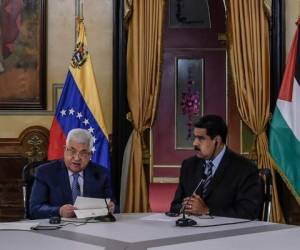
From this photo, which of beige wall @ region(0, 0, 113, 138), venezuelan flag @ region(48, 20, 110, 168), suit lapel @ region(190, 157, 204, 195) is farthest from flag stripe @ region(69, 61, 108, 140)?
suit lapel @ region(190, 157, 204, 195)

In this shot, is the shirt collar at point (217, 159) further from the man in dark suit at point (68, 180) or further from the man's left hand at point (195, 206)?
the man in dark suit at point (68, 180)

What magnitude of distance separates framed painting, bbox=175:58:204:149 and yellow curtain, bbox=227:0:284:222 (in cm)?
321

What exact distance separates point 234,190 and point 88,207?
2.88ft

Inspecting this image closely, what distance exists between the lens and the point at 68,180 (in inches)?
113

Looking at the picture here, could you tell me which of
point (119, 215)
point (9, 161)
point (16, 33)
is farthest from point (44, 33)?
point (119, 215)

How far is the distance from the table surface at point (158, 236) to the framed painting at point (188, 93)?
18.3ft

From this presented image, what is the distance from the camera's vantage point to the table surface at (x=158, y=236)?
1874 mm

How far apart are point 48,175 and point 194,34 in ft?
18.3

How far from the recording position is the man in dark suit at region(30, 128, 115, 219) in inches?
110

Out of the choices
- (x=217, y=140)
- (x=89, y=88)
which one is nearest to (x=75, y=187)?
(x=217, y=140)

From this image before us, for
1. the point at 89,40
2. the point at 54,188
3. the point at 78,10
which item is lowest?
the point at 54,188

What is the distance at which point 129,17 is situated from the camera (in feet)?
15.8

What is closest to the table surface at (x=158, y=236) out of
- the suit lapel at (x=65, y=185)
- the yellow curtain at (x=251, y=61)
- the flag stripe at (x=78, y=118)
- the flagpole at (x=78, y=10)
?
the suit lapel at (x=65, y=185)

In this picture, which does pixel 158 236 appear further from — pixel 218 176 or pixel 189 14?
pixel 189 14
